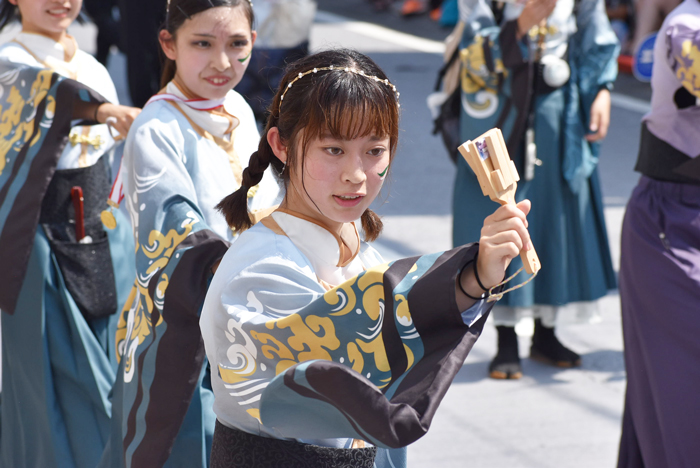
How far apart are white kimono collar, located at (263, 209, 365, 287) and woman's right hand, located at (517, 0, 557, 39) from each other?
6.89 feet

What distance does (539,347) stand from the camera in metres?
4.34

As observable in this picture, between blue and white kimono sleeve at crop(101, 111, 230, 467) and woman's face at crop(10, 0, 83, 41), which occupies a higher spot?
woman's face at crop(10, 0, 83, 41)

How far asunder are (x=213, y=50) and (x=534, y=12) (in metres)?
1.57

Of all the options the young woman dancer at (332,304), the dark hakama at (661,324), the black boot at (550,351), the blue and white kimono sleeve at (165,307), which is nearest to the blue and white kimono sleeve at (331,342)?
the young woman dancer at (332,304)

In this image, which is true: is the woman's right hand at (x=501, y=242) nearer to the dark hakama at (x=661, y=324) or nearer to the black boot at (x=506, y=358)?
the dark hakama at (x=661, y=324)

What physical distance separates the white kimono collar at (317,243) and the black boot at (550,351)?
8.72 ft

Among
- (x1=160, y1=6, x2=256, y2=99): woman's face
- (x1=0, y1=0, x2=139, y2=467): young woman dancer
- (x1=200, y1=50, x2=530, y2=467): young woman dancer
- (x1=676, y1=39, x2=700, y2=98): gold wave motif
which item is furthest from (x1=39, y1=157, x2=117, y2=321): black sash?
(x1=676, y1=39, x2=700, y2=98): gold wave motif

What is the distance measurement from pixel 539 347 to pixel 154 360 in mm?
2442

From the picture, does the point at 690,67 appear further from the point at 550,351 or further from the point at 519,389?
the point at 550,351

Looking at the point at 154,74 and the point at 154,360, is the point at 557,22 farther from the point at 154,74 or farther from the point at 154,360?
the point at 154,74

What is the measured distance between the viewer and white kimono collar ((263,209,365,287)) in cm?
172

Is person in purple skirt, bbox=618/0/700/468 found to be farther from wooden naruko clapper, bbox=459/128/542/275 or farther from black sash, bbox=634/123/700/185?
wooden naruko clapper, bbox=459/128/542/275

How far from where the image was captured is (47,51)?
3080 mm

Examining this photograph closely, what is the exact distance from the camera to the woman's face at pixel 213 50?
8.17ft
